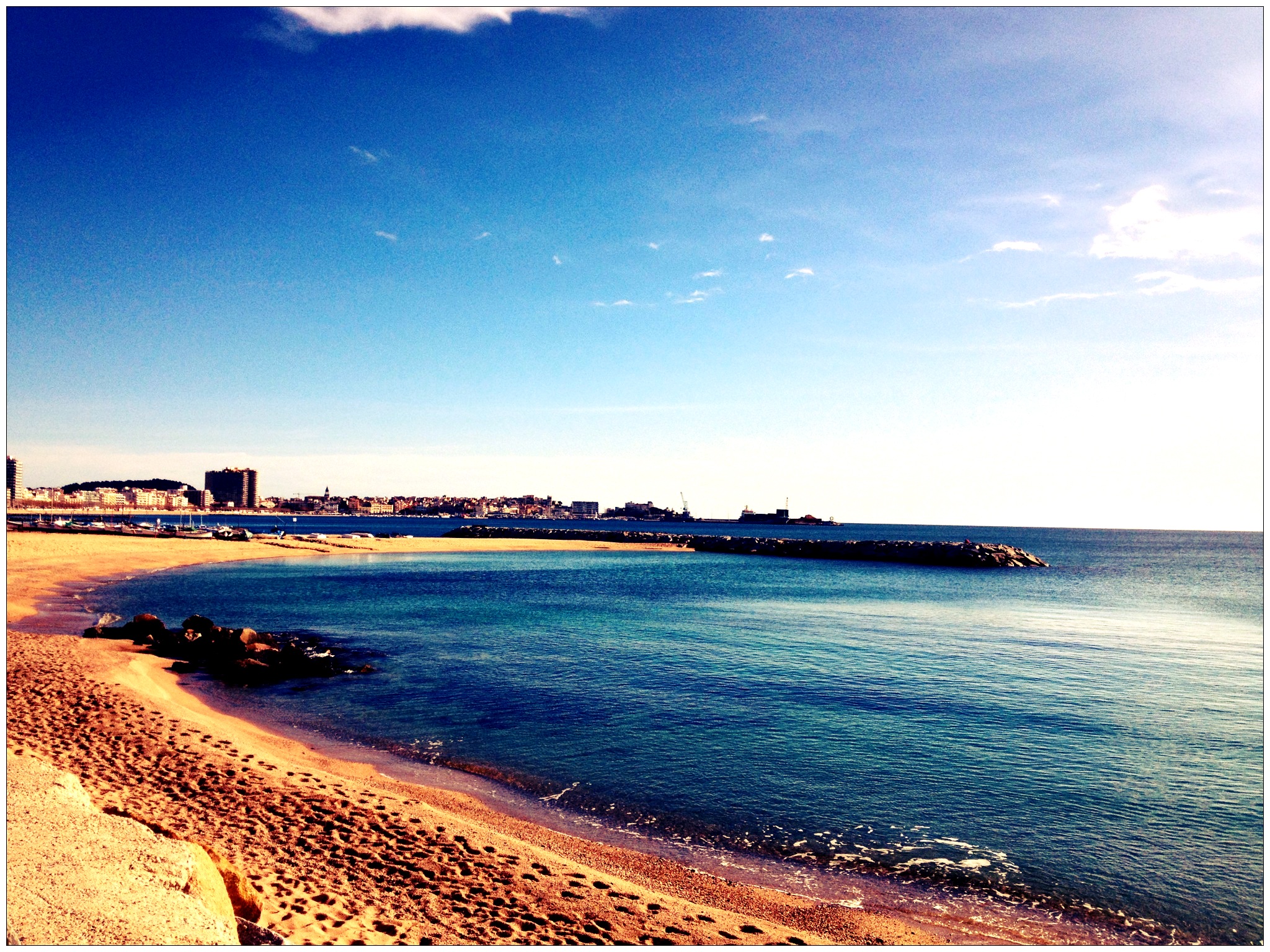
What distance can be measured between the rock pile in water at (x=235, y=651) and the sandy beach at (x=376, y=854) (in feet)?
18.9

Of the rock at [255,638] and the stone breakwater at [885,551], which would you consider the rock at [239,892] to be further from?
the stone breakwater at [885,551]

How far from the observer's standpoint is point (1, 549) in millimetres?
8578

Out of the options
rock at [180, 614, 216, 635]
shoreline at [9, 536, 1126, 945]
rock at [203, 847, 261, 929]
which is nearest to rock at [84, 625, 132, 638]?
rock at [180, 614, 216, 635]

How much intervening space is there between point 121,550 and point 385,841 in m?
77.3

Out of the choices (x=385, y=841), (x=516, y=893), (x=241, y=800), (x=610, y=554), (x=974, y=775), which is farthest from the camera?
(x=610, y=554)

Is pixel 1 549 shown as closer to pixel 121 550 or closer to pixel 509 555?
pixel 121 550

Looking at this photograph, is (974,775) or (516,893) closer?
(516,893)

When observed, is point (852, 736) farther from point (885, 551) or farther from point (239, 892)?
A: point (885, 551)

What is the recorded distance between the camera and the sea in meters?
11.8

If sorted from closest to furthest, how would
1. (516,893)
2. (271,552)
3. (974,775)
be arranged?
(516,893) → (974,775) → (271,552)

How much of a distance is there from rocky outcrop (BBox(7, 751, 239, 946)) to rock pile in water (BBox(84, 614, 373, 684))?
15931 mm

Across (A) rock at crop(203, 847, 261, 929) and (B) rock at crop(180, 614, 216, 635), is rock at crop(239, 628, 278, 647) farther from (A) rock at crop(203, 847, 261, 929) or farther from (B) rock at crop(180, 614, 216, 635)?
(A) rock at crop(203, 847, 261, 929)

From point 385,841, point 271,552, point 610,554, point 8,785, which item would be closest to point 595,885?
point 385,841

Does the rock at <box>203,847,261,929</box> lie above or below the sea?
above
